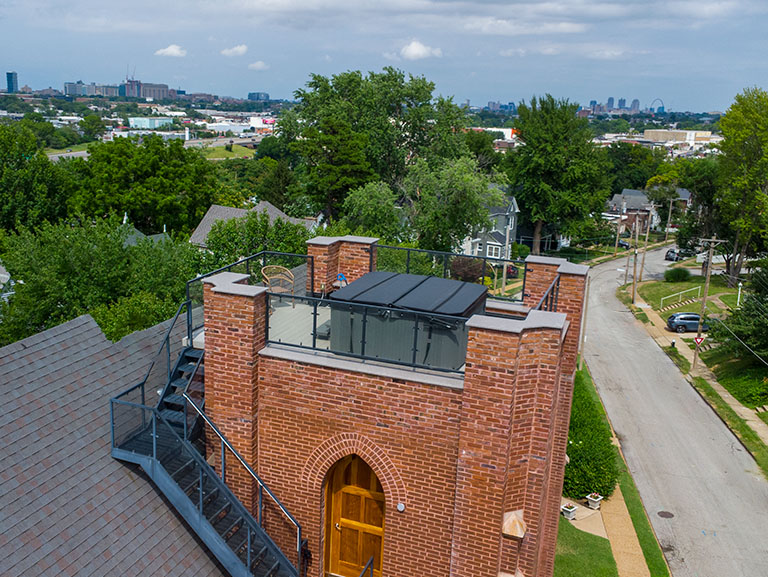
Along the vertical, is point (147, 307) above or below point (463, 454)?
below

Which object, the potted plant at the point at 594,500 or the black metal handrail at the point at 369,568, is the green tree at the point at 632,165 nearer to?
the potted plant at the point at 594,500

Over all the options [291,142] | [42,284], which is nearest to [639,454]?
[42,284]

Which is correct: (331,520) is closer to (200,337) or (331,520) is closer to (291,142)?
(200,337)

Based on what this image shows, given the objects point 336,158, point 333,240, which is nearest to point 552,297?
point 333,240

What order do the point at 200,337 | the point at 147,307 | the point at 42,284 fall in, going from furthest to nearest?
the point at 42,284 → the point at 147,307 → the point at 200,337

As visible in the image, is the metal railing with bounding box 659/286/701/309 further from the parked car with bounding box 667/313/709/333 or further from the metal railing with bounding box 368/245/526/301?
the metal railing with bounding box 368/245/526/301

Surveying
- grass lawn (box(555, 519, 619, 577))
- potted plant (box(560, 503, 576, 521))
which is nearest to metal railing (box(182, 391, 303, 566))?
grass lawn (box(555, 519, 619, 577))
